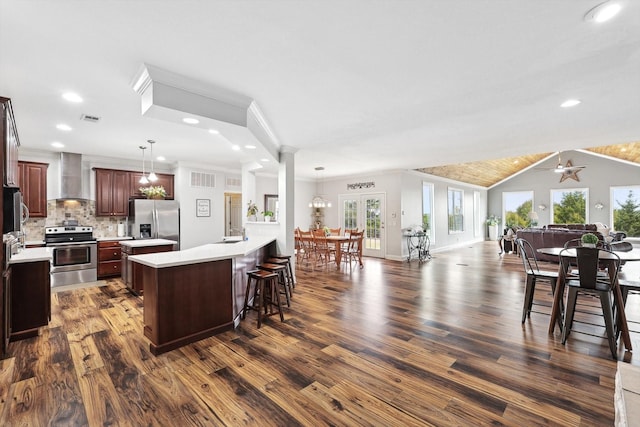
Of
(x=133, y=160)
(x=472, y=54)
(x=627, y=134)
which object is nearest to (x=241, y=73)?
(x=472, y=54)

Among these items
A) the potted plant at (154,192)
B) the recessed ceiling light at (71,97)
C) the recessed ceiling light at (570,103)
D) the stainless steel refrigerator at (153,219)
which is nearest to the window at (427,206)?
the recessed ceiling light at (570,103)

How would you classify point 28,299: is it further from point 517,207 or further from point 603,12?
point 517,207

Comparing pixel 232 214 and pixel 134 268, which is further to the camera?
pixel 232 214

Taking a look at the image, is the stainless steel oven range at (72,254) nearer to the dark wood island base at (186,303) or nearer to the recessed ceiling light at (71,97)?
the recessed ceiling light at (71,97)

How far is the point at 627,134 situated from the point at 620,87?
2.44 m

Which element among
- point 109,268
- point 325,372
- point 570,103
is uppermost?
point 570,103

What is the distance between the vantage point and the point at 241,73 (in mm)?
2574

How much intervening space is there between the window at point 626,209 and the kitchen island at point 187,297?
45.7 ft

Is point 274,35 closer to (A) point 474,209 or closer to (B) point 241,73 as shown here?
(B) point 241,73

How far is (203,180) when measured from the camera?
23.3 ft

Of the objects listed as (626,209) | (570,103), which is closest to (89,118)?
(570,103)

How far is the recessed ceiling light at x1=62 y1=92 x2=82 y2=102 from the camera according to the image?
3.03m

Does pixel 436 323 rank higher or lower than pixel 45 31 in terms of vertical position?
lower

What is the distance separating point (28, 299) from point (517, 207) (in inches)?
623
